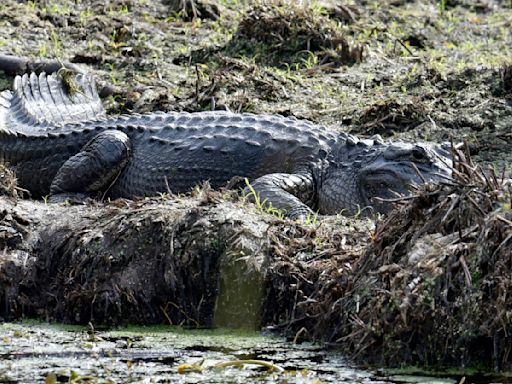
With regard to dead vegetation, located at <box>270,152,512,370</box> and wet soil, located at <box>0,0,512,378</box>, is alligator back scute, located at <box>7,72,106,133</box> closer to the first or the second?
wet soil, located at <box>0,0,512,378</box>

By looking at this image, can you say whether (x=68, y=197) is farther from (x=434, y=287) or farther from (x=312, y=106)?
Answer: (x=434, y=287)

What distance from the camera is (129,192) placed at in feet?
30.5

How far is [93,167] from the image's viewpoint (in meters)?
9.29

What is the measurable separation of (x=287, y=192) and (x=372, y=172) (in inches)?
25.9

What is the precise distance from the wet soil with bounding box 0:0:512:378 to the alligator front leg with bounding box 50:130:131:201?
4.44 feet

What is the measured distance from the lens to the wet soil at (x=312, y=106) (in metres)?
5.83

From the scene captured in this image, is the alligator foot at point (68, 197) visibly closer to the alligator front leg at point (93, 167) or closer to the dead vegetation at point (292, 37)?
the alligator front leg at point (93, 167)

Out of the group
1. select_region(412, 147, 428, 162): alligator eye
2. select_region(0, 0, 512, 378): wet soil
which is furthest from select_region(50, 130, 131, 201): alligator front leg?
select_region(412, 147, 428, 162): alligator eye

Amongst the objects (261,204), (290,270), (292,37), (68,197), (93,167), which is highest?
(292,37)

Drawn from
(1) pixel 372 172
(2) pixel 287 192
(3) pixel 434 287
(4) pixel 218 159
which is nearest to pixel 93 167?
(4) pixel 218 159

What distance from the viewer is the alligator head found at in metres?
8.59

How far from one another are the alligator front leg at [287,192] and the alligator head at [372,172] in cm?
15

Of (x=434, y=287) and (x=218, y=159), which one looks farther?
(x=218, y=159)

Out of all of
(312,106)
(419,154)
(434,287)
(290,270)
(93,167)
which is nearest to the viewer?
(434,287)
